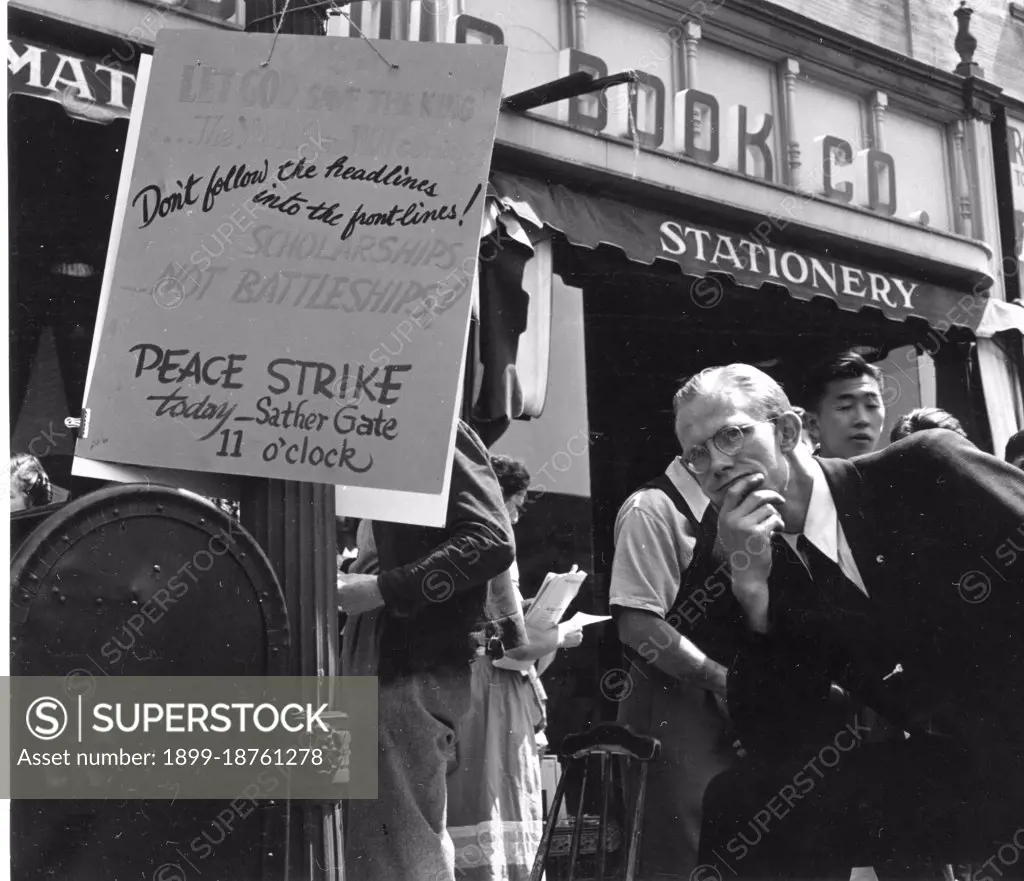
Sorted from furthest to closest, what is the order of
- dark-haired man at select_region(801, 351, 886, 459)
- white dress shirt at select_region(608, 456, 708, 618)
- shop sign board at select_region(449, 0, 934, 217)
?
shop sign board at select_region(449, 0, 934, 217), dark-haired man at select_region(801, 351, 886, 459), white dress shirt at select_region(608, 456, 708, 618)

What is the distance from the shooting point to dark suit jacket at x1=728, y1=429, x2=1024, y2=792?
8.67ft

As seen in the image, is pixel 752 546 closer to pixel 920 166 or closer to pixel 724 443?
pixel 724 443

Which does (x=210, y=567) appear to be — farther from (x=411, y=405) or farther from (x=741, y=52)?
(x=741, y=52)

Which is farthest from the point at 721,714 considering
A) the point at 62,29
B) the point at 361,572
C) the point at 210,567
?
the point at 62,29

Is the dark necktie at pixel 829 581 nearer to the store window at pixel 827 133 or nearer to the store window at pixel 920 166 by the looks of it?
the store window at pixel 827 133

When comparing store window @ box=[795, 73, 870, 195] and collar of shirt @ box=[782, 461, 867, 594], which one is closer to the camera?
collar of shirt @ box=[782, 461, 867, 594]

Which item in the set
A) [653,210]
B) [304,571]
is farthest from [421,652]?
[653,210]

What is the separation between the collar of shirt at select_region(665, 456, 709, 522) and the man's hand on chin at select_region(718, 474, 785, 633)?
5.19 ft

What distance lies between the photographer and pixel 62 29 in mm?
4957

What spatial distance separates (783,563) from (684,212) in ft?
14.5

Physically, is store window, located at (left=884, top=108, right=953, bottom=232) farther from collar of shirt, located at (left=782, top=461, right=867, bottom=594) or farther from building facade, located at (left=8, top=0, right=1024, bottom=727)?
collar of shirt, located at (left=782, top=461, right=867, bottom=594)

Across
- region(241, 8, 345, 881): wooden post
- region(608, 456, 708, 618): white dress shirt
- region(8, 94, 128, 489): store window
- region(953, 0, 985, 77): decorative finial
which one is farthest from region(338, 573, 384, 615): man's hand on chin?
region(953, 0, 985, 77): decorative finial

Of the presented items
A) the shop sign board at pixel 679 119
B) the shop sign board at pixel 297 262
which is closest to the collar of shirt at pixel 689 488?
the shop sign board at pixel 297 262

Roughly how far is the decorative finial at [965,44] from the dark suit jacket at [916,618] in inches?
304
